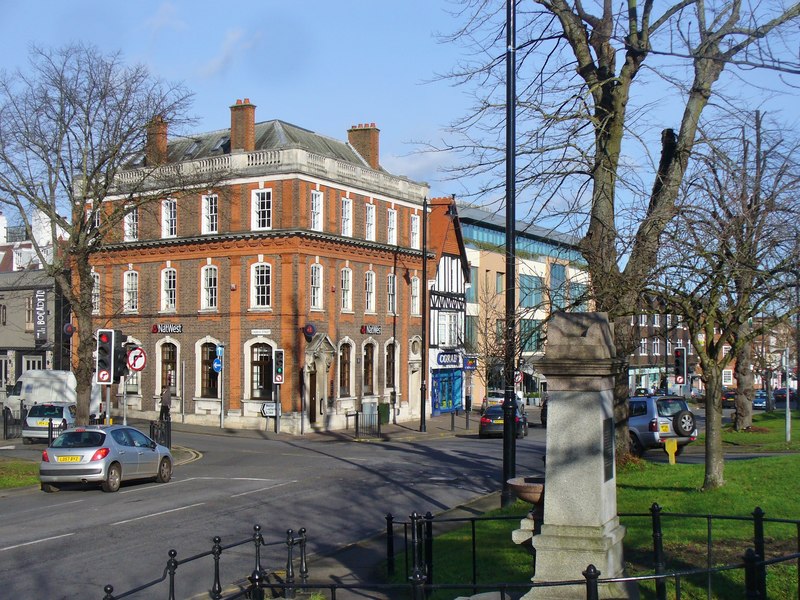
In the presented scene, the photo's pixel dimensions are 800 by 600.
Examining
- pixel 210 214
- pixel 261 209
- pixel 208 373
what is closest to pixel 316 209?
pixel 261 209

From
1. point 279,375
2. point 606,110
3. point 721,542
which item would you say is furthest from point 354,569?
point 279,375

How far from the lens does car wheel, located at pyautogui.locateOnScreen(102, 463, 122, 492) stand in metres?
22.3

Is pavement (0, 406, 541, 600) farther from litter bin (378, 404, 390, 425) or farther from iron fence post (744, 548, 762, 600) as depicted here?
iron fence post (744, 548, 762, 600)

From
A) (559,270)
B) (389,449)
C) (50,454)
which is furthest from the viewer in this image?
(559,270)

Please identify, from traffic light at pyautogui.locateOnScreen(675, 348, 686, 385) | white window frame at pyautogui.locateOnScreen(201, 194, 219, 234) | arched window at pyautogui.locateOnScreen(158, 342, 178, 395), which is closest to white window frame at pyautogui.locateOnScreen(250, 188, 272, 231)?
white window frame at pyautogui.locateOnScreen(201, 194, 219, 234)

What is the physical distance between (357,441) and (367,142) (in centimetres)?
2065

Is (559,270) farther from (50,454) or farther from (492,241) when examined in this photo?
(50,454)

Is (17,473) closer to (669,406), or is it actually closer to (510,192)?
(510,192)

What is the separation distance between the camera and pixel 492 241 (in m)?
69.1

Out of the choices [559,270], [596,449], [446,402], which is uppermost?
[559,270]

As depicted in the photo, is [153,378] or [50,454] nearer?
[50,454]

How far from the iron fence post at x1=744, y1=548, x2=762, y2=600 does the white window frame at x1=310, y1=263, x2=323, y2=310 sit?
38.4 meters

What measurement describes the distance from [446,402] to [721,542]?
48.9 metres

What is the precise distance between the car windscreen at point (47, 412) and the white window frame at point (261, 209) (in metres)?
13.2
